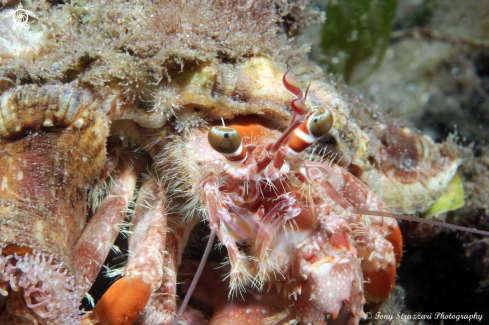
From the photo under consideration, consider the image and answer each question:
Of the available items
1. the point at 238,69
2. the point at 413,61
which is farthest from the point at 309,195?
the point at 413,61

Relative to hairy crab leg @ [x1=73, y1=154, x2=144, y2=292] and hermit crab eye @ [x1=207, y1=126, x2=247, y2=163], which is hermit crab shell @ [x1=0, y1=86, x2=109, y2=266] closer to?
hairy crab leg @ [x1=73, y1=154, x2=144, y2=292]

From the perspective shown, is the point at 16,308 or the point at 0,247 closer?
the point at 0,247

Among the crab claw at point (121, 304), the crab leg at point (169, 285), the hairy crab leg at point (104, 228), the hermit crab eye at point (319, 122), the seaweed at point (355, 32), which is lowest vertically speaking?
the crab leg at point (169, 285)

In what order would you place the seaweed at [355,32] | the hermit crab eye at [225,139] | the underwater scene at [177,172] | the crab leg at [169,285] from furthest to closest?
the seaweed at [355,32]
the crab leg at [169,285]
the underwater scene at [177,172]
the hermit crab eye at [225,139]

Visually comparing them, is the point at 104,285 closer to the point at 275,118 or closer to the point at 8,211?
the point at 8,211

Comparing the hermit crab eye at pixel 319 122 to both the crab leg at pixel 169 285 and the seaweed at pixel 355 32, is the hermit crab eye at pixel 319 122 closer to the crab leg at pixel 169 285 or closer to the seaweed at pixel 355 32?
the crab leg at pixel 169 285

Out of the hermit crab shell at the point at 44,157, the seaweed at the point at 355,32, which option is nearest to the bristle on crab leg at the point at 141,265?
the hermit crab shell at the point at 44,157

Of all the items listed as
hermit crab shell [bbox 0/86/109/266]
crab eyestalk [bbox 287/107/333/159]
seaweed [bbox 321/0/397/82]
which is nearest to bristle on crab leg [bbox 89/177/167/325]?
hermit crab shell [bbox 0/86/109/266]

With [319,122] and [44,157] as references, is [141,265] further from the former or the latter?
[319,122]
